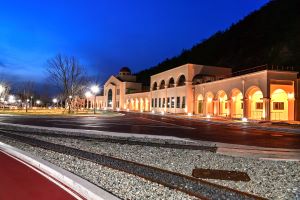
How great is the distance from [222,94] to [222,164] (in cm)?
3886

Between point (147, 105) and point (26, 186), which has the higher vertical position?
point (147, 105)

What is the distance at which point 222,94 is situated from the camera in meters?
47.9

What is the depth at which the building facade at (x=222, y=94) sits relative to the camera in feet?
119

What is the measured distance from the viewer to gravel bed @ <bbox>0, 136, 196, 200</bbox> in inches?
259

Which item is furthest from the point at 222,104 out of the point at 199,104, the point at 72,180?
the point at 72,180

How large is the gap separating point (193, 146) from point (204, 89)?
3858 centimetres

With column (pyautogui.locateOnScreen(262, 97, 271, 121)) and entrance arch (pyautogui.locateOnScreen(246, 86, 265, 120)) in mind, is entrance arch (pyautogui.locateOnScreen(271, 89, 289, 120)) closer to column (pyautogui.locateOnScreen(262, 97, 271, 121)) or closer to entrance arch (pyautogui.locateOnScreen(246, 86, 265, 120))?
entrance arch (pyautogui.locateOnScreen(246, 86, 265, 120))

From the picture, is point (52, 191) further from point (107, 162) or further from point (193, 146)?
point (193, 146)

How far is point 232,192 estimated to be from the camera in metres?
6.84

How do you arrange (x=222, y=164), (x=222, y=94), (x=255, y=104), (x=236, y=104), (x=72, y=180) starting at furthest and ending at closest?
(x=222, y=94) < (x=236, y=104) < (x=255, y=104) < (x=222, y=164) < (x=72, y=180)

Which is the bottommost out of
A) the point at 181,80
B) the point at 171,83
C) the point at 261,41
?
the point at 171,83

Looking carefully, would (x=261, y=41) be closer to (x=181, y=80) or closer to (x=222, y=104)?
(x=181, y=80)

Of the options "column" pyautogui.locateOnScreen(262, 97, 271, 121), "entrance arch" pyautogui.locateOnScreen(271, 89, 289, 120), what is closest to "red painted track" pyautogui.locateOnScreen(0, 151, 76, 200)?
"column" pyautogui.locateOnScreen(262, 97, 271, 121)

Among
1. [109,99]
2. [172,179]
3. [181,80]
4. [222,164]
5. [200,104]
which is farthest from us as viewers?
[109,99]
